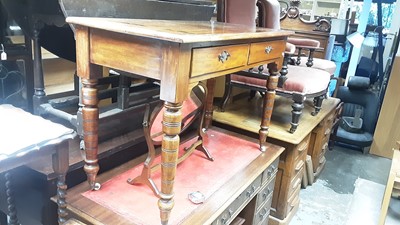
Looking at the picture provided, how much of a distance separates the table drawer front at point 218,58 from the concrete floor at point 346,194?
1.41 meters

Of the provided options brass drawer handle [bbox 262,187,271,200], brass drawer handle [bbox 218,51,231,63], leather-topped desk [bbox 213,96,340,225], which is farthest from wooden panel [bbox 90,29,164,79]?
leather-topped desk [bbox 213,96,340,225]

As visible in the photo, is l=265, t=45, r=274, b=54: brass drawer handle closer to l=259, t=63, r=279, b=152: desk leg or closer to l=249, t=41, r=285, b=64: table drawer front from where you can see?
l=249, t=41, r=285, b=64: table drawer front

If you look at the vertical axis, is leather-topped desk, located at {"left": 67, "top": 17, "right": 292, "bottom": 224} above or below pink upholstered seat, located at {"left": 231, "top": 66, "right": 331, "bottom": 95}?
above

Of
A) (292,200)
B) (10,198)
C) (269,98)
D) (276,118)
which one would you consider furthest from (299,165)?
(10,198)

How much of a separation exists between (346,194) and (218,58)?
79.1 inches

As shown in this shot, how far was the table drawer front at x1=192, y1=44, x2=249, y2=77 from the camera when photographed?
1.01 meters

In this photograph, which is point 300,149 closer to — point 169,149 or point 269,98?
point 269,98

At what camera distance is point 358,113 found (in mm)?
3535

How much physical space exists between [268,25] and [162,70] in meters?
1.67

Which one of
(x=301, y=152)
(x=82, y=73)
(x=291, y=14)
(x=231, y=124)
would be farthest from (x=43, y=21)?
(x=291, y=14)

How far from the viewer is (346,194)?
2609mm

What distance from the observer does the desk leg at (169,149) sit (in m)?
0.98

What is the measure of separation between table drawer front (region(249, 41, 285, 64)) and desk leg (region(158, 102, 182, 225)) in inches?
20.1

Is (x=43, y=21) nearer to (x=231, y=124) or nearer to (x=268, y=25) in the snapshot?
(x=231, y=124)
